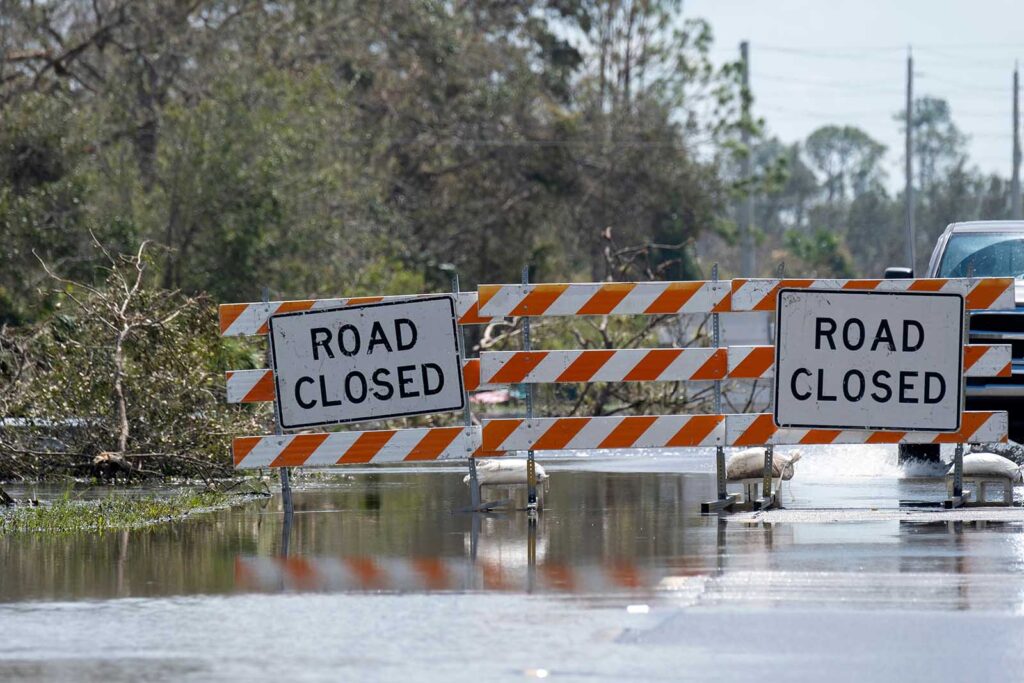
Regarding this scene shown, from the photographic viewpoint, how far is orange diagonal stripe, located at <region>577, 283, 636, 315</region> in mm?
11656

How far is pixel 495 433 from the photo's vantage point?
11680mm

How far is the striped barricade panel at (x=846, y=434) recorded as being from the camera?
1146 cm

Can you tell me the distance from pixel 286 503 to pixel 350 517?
17.0 inches

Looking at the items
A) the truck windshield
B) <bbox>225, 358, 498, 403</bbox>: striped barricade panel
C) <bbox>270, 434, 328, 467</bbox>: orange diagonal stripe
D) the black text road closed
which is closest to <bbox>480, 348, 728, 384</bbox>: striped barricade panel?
<bbox>225, 358, 498, 403</bbox>: striped barricade panel

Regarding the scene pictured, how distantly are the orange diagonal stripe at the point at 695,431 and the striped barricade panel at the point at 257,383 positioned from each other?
1308mm

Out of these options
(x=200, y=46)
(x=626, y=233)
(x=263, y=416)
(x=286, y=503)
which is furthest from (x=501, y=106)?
(x=286, y=503)

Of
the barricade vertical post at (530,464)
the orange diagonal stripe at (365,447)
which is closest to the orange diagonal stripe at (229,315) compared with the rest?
the orange diagonal stripe at (365,447)

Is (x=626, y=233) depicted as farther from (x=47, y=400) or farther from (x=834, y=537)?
(x=834, y=537)

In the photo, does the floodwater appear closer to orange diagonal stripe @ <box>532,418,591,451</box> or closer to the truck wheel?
orange diagonal stripe @ <box>532,418,591,451</box>

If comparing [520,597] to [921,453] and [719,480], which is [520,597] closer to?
[719,480]

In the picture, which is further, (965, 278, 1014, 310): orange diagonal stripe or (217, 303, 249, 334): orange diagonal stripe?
(217, 303, 249, 334): orange diagonal stripe

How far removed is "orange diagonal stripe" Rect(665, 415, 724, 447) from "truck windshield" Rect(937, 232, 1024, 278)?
5.99 m

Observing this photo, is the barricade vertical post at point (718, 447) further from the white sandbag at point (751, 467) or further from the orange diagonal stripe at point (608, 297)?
the orange diagonal stripe at point (608, 297)

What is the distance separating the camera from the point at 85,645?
7.00 meters
